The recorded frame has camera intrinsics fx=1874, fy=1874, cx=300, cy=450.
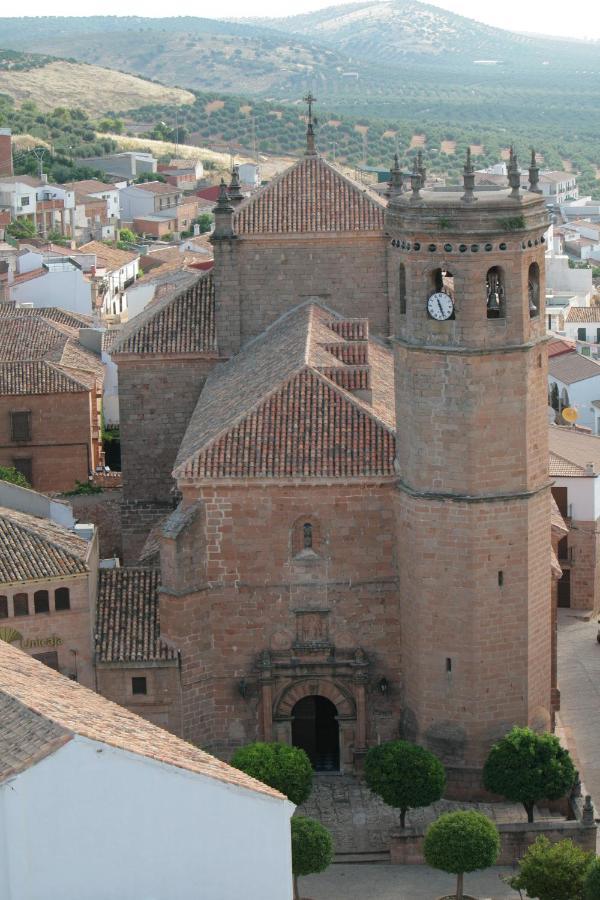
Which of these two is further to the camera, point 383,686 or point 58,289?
point 58,289

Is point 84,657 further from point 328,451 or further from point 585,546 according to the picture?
point 585,546

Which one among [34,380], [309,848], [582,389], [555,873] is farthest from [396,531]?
[582,389]

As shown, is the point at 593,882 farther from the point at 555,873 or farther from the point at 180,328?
the point at 180,328

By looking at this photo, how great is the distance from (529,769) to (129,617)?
28.3ft

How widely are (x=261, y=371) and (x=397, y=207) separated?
23.2ft

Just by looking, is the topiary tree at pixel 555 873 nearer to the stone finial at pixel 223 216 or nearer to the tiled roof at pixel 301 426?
the tiled roof at pixel 301 426

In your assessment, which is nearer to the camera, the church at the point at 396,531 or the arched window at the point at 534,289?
the church at the point at 396,531

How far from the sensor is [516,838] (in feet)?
113

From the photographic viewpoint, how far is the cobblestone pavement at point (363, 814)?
35.1 m

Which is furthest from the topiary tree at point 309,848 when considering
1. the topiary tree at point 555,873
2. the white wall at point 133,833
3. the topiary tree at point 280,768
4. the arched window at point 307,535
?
the arched window at point 307,535

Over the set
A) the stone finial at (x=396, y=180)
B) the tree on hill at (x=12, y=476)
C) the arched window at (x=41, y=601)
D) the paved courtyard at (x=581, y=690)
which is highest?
the stone finial at (x=396, y=180)

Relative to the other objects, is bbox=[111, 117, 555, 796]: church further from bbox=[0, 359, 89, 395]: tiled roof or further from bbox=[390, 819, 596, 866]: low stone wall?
bbox=[0, 359, 89, 395]: tiled roof

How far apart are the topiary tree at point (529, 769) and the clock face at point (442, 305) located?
7.88 metres

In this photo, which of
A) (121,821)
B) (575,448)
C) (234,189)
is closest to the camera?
(121,821)
